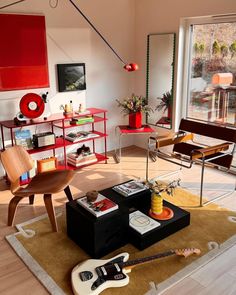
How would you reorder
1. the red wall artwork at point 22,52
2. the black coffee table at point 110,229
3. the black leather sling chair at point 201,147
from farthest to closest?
the red wall artwork at point 22,52 < the black leather sling chair at point 201,147 < the black coffee table at point 110,229

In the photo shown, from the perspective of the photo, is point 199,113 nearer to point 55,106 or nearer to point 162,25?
point 162,25

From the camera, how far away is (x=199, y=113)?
4.67 meters

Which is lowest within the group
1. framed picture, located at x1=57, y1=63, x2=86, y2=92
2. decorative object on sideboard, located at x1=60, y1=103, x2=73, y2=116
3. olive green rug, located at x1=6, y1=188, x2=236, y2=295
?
olive green rug, located at x1=6, y1=188, x2=236, y2=295

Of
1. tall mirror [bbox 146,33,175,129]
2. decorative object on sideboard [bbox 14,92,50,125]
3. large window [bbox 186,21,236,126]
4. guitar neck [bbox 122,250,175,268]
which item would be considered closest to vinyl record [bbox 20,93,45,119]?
decorative object on sideboard [bbox 14,92,50,125]

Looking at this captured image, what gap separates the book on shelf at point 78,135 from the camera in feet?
14.5

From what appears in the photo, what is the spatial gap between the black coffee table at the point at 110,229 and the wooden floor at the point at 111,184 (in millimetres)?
444

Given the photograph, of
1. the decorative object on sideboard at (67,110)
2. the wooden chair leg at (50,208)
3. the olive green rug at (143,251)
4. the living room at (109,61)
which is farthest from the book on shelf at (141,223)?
the decorative object on sideboard at (67,110)

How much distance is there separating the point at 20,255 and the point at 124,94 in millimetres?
3207

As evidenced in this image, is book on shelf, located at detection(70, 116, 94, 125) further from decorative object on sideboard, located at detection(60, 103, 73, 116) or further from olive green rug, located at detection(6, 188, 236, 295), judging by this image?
olive green rug, located at detection(6, 188, 236, 295)

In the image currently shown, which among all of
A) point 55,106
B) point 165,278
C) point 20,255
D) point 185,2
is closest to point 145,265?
point 165,278

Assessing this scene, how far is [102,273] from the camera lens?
2359 millimetres

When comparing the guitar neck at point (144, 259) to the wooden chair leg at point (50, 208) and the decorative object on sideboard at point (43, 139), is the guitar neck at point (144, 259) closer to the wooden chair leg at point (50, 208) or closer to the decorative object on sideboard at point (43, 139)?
the wooden chair leg at point (50, 208)

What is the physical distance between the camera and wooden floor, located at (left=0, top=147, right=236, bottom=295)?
234cm

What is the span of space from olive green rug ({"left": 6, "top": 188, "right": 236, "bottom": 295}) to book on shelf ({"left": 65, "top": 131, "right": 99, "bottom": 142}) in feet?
4.47
